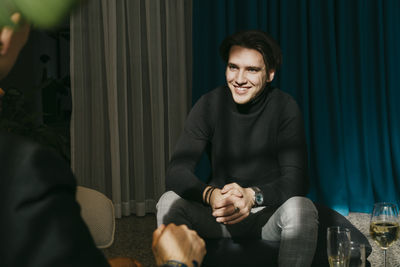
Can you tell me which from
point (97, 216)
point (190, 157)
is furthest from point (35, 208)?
point (190, 157)

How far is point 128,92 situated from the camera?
3318 mm

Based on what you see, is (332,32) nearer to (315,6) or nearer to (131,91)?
(315,6)

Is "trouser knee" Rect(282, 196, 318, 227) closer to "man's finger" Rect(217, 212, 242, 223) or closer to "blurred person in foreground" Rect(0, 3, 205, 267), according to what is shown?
"man's finger" Rect(217, 212, 242, 223)

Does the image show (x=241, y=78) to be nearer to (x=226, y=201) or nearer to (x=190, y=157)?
(x=190, y=157)

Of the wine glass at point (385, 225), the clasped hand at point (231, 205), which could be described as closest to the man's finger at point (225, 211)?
the clasped hand at point (231, 205)

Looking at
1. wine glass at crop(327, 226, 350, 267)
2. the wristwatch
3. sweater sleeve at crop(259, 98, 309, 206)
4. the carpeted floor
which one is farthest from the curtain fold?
wine glass at crop(327, 226, 350, 267)

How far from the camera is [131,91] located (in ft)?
10.8

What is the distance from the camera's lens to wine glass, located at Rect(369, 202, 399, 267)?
127 centimetres

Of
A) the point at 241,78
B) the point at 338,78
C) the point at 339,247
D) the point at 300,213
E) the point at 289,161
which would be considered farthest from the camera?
the point at 338,78

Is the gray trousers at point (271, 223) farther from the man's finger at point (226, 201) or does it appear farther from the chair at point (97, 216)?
the chair at point (97, 216)

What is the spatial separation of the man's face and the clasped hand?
496 millimetres

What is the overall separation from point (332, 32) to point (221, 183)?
1.66 metres

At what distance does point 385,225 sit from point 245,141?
0.84m

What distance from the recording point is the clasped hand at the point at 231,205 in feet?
5.37
